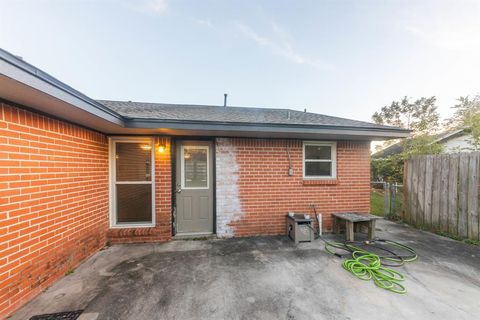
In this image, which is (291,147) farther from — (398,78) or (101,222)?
(398,78)

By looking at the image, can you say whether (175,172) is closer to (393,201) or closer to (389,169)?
(393,201)

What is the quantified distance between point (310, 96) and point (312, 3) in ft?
17.0

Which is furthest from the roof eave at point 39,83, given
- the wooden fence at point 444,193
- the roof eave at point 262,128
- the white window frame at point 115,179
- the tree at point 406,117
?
the tree at point 406,117

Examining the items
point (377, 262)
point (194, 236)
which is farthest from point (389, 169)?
point (194, 236)

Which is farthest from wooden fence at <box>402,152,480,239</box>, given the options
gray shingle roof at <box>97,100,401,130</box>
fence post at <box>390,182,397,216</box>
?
gray shingle roof at <box>97,100,401,130</box>

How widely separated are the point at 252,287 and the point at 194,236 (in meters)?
2.15

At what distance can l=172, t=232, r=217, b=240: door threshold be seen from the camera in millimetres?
4051

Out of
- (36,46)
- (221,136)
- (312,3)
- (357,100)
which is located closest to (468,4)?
(312,3)

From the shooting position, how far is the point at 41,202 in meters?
2.37

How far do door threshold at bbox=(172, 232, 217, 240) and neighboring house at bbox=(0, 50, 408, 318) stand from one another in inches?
1.1

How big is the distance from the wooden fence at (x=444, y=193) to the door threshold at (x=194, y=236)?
18.0 feet

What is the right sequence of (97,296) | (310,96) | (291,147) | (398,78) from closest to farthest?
1. (97,296)
2. (291,147)
3. (398,78)
4. (310,96)

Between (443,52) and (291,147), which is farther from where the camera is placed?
(443,52)

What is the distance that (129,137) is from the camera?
396 cm
